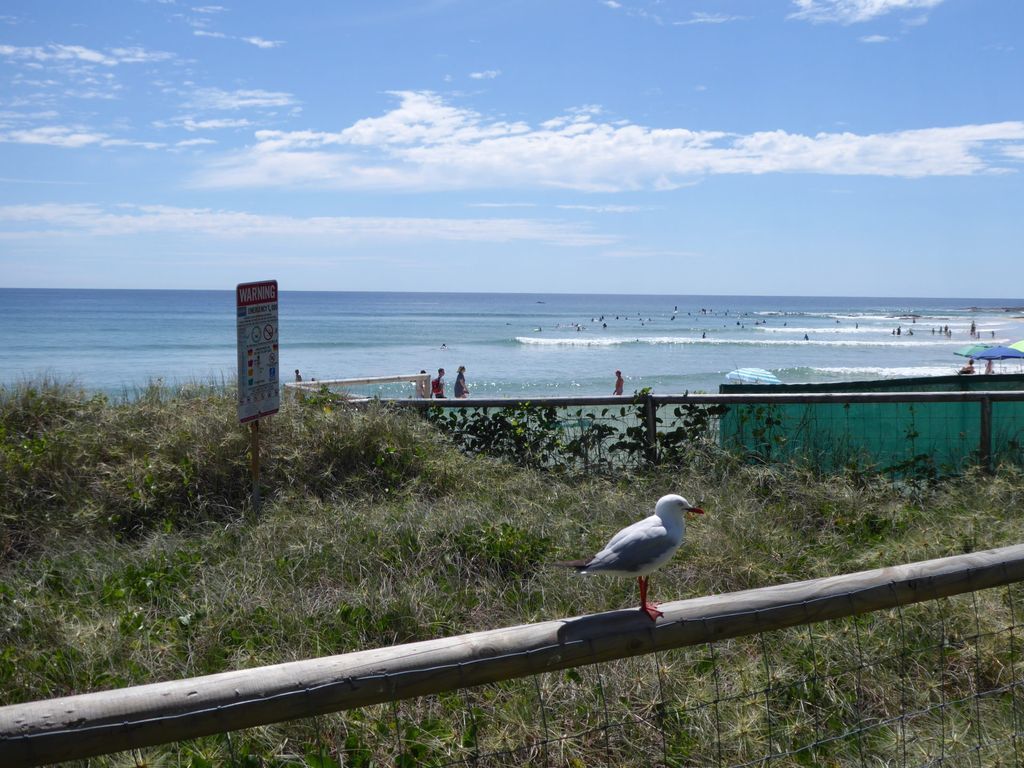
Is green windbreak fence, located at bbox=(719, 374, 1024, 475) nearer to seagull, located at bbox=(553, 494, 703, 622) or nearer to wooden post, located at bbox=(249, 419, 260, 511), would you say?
wooden post, located at bbox=(249, 419, 260, 511)

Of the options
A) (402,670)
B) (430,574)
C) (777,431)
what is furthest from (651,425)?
(402,670)

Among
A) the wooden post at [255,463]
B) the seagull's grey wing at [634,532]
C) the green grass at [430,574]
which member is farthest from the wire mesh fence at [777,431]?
the seagull's grey wing at [634,532]

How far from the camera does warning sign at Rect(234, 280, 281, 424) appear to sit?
699 cm

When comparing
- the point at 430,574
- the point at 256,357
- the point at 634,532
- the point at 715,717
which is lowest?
the point at 715,717

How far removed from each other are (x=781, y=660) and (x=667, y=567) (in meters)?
1.28

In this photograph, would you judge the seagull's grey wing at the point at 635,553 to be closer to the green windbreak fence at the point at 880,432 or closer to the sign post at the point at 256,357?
the sign post at the point at 256,357

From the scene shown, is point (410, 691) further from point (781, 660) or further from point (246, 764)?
point (781, 660)

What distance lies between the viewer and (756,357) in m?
51.2

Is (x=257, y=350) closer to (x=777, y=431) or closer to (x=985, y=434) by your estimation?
(x=777, y=431)

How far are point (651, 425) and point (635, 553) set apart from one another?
217 inches

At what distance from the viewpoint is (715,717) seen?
12.3ft

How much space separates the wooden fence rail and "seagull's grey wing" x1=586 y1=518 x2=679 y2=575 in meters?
0.58

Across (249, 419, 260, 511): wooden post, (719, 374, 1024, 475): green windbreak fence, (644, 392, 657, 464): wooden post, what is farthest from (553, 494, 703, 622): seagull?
(644, 392, 657, 464): wooden post

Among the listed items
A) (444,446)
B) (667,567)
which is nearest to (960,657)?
(667,567)
